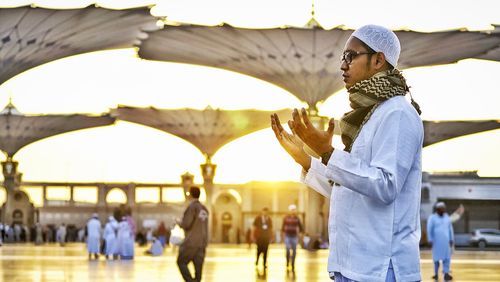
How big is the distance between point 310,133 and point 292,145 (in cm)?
13

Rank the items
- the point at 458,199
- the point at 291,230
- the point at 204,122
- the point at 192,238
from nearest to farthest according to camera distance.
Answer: the point at 192,238
the point at 291,230
the point at 458,199
the point at 204,122

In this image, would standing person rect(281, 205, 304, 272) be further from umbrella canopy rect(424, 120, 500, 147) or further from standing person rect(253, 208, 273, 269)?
umbrella canopy rect(424, 120, 500, 147)

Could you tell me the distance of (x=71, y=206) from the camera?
76.8m

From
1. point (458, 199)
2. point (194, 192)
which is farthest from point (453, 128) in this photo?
point (194, 192)

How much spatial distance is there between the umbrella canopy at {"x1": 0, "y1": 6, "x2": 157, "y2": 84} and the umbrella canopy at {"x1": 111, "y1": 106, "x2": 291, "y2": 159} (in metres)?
17.2

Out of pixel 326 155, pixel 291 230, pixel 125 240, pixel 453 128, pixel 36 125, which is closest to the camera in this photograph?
pixel 326 155

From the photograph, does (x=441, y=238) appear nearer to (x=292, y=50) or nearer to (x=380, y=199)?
(x=380, y=199)

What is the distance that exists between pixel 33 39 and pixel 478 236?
96.1ft

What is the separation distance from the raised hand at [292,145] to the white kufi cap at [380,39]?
1.20 feet

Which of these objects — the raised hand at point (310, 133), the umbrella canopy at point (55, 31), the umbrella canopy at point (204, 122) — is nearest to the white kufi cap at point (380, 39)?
the raised hand at point (310, 133)

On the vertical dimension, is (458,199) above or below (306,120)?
above

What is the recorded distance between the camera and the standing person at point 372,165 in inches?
102

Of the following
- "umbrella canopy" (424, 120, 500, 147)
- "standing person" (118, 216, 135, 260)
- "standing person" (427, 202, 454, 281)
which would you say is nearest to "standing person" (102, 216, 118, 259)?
"standing person" (118, 216, 135, 260)

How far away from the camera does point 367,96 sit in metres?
2.76
